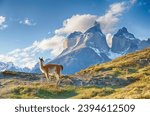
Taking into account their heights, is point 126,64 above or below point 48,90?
above

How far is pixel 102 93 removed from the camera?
117 feet

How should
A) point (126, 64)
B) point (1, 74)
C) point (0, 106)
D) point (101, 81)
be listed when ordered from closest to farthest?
point (0, 106)
point (101, 81)
point (1, 74)
point (126, 64)

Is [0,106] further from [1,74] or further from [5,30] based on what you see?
[1,74]

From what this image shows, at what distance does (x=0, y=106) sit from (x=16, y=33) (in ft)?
64.5

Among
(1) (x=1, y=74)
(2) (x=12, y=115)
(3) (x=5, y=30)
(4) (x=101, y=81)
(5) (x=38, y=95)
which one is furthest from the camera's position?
(1) (x=1, y=74)

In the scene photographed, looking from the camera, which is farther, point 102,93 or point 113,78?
point 113,78

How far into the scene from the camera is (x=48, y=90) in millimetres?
37219

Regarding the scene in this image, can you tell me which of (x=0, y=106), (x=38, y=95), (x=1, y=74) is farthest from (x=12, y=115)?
(x=1, y=74)

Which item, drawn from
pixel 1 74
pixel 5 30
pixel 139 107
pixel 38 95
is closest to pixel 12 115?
pixel 139 107

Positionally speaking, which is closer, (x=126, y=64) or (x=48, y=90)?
(x=48, y=90)

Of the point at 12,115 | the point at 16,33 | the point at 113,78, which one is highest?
the point at 16,33

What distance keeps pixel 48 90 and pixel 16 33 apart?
6.51 metres

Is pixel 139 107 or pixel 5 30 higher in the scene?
pixel 5 30

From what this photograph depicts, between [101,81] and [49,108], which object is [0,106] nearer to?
[49,108]
